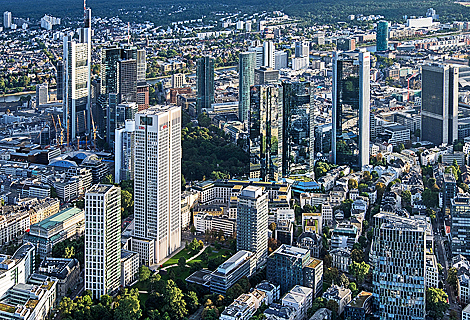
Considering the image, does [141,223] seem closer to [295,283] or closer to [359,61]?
[295,283]

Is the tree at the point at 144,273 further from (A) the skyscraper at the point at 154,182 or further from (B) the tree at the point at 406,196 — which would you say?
(B) the tree at the point at 406,196

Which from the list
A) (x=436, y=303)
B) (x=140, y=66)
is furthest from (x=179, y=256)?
(x=140, y=66)

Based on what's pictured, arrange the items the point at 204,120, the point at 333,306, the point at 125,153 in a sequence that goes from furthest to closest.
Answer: the point at 204,120 < the point at 125,153 < the point at 333,306

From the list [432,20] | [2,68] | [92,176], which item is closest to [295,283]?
[92,176]

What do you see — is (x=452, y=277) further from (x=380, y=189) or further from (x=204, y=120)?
(x=204, y=120)

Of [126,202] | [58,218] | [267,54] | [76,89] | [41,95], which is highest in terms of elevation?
[267,54]

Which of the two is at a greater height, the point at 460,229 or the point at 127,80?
the point at 127,80
